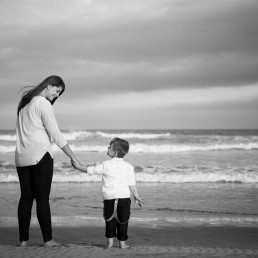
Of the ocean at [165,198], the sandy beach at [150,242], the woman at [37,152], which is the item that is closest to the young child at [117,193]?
the sandy beach at [150,242]

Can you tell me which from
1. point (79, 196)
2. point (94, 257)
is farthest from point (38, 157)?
point (79, 196)

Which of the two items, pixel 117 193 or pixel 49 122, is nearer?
pixel 49 122

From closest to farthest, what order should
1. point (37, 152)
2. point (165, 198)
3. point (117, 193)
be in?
point (37, 152), point (117, 193), point (165, 198)

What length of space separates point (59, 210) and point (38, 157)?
371cm

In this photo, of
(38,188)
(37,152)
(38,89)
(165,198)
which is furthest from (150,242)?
(165,198)

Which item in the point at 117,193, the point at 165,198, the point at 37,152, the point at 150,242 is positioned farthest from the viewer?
the point at 165,198

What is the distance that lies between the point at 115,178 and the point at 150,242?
3.88 feet

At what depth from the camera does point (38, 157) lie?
4023mm

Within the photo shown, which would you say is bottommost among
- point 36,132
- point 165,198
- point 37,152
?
point 165,198

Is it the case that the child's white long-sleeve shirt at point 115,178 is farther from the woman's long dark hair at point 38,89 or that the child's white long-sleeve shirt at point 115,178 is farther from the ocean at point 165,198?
the ocean at point 165,198

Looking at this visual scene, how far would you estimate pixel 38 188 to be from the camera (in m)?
4.05

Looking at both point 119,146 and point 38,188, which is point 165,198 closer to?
point 119,146

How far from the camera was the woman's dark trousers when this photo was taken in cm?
Answer: 404

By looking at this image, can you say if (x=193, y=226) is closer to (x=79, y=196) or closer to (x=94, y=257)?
(x=94, y=257)
